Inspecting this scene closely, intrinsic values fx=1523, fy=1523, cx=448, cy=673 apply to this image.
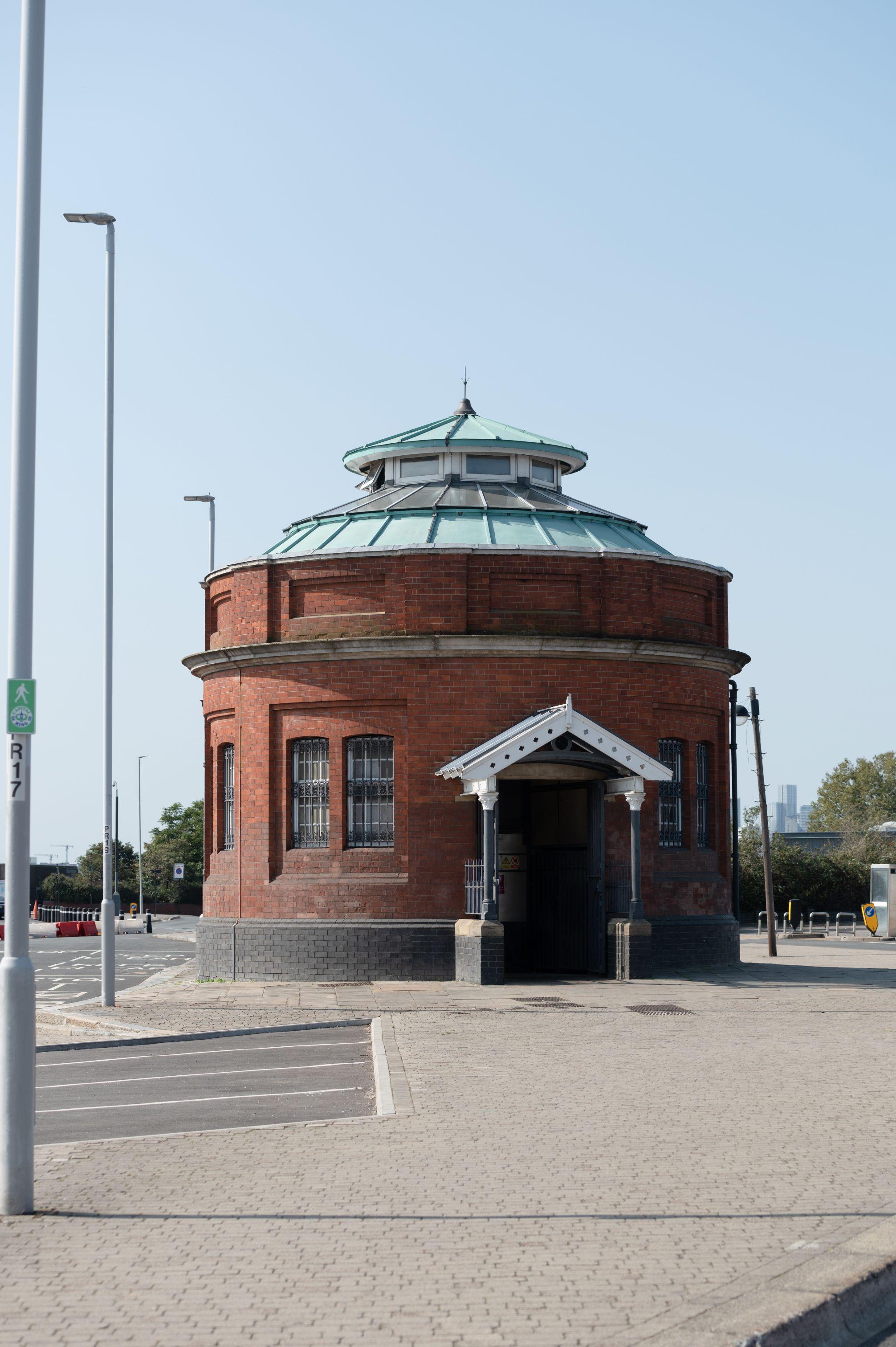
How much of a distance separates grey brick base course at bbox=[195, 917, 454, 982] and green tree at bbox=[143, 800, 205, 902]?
71.6 meters

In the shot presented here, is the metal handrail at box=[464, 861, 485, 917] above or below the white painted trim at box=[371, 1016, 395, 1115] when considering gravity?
above

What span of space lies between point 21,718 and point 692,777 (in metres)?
19.8

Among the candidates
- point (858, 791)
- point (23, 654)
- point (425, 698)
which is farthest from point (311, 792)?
point (858, 791)

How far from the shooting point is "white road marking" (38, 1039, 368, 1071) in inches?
636

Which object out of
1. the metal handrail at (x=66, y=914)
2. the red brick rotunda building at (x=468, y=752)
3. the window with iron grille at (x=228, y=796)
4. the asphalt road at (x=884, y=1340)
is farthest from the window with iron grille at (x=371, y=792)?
the metal handrail at (x=66, y=914)

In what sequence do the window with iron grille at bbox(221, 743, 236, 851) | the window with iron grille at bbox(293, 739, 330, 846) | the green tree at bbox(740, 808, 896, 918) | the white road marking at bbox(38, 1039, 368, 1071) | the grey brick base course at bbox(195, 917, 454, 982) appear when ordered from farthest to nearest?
the green tree at bbox(740, 808, 896, 918) < the window with iron grille at bbox(221, 743, 236, 851) < the window with iron grille at bbox(293, 739, 330, 846) < the grey brick base course at bbox(195, 917, 454, 982) < the white road marking at bbox(38, 1039, 368, 1071)

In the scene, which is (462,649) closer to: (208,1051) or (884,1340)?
(208,1051)

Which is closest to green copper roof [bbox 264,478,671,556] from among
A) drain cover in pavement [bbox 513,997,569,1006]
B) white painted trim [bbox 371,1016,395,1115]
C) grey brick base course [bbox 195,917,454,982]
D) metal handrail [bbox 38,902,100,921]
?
grey brick base course [bbox 195,917,454,982]

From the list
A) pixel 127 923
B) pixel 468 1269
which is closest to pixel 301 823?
pixel 468 1269

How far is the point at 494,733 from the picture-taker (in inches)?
993

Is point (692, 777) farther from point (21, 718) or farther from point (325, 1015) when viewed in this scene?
point (21, 718)

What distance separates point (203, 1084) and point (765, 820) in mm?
24937

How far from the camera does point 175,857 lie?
110812 mm

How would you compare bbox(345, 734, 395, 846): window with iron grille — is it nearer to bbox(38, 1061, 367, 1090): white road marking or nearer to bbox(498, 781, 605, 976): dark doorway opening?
bbox(498, 781, 605, 976): dark doorway opening
